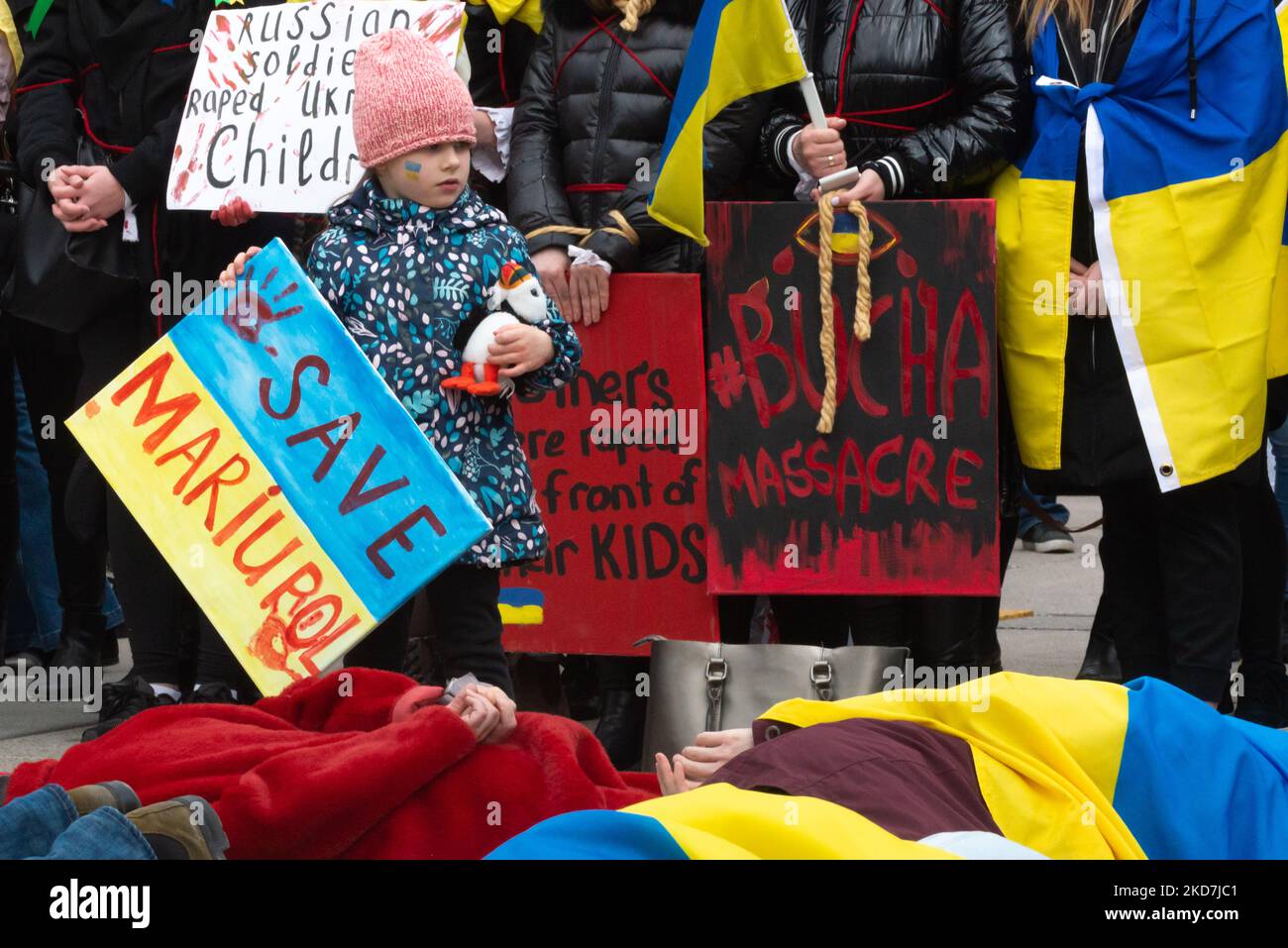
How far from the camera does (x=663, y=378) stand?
4.76m

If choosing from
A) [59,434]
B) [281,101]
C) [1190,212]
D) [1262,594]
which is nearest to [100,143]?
[281,101]

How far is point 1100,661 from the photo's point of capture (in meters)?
5.49

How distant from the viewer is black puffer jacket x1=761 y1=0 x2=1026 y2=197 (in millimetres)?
4500

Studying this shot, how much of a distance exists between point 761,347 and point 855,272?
0.29 meters

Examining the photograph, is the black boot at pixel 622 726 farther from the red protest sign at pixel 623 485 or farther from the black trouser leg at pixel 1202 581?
the black trouser leg at pixel 1202 581

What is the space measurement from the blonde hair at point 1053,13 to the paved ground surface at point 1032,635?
1416 millimetres

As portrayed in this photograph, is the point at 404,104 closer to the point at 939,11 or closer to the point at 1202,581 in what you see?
the point at 939,11

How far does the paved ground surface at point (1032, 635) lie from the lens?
5.01 metres

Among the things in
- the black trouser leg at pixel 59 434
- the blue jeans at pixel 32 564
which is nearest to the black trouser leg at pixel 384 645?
the black trouser leg at pixel 59 434

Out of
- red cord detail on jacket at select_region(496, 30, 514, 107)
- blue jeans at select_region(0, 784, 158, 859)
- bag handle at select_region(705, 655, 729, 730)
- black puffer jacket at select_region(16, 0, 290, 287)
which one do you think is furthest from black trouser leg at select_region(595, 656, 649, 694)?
blue jeans at select_region(0, 784, 158, 859)

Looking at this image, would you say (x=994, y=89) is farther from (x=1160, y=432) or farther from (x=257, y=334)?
(x=257, y=334)
